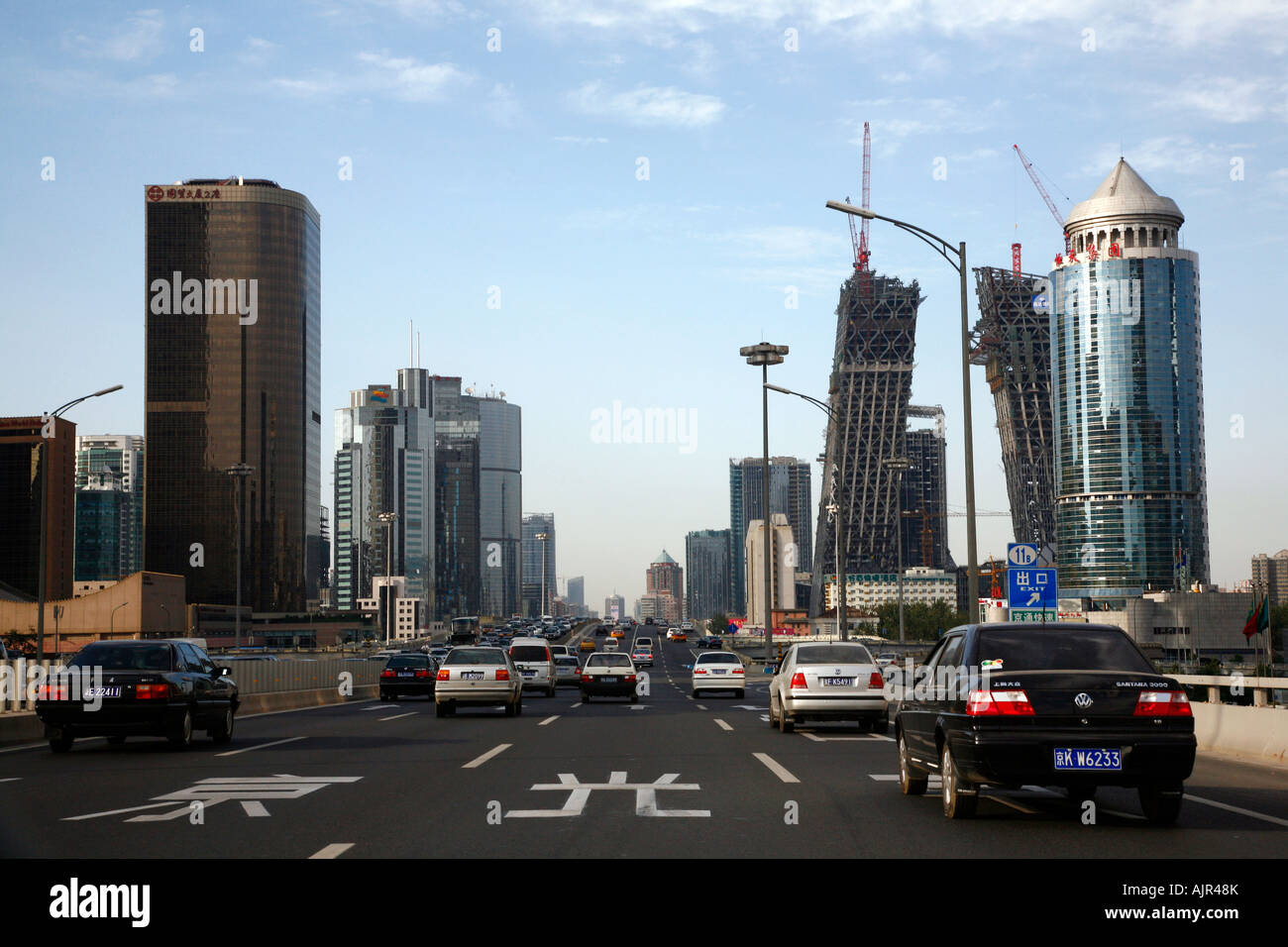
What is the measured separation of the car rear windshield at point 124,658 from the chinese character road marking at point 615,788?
291 inches

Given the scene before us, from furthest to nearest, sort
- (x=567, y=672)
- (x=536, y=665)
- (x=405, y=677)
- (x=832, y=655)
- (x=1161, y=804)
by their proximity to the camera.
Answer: (x=567, y=672)
(x=536, y=665)
(x=405, y=677)
(x=832, y=655)
(x=1161, y=804)

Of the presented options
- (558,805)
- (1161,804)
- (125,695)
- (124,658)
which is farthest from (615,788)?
(124,658)

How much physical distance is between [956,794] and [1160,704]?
1.84 metres

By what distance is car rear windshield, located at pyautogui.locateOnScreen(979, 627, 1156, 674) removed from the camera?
37.4 feet

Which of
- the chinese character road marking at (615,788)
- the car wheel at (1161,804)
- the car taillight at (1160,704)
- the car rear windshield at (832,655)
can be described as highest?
the car taillight at (1160,704)

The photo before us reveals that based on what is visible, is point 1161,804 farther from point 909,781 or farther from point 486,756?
point 486,756

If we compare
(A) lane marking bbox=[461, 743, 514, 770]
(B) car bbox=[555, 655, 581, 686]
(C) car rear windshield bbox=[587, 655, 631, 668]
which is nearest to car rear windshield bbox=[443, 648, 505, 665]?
(A) lane marking bbox=[461, 743, 514, 770]

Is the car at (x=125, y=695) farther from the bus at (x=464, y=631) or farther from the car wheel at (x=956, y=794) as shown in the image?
the bus at (x=464, y=631)

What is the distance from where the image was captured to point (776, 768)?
54.5 ft

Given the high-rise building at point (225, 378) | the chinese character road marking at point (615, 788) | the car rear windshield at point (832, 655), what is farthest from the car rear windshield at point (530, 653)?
the high-rise building at point (225, 378)

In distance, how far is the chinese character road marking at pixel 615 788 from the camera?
39.1 feet

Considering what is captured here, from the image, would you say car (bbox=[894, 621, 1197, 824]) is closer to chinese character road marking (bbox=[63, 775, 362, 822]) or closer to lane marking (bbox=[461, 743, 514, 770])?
chinese character road marking (bbox=[63, 775, 362, 822])
